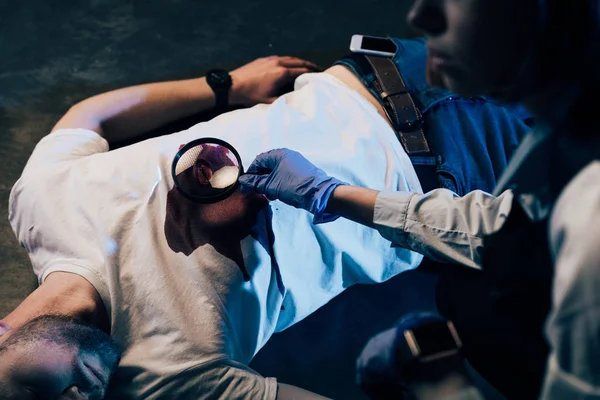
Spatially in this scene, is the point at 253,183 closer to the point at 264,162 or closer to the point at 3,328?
the point at 264,162

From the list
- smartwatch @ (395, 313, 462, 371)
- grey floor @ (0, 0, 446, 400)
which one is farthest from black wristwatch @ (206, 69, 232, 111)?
smartwatch @ (395, 313, 462, 371)

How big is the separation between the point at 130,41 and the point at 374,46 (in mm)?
1046

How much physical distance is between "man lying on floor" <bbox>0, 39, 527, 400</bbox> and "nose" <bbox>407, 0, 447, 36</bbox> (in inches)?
23.9

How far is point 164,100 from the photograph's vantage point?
1688mm

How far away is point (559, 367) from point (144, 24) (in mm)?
2015

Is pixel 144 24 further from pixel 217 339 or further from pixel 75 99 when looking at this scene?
pixel 217 339

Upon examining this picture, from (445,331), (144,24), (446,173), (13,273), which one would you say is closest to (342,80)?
(446,173)

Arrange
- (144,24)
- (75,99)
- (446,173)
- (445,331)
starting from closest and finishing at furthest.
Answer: (445,331) → (446,173) → (75,99) → (144,24)

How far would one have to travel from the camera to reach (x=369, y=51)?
5.15ft

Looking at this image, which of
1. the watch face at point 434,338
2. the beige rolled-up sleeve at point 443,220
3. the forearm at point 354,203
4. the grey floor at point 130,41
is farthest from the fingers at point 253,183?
the grey floor at point 130,41

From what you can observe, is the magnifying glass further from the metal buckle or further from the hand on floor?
the hand on floor

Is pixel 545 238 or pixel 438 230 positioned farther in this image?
pixel 438 230

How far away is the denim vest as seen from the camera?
1431 millimetres

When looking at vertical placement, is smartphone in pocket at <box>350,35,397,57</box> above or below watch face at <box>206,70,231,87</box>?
above
